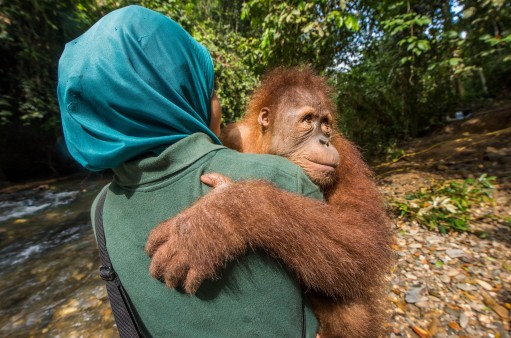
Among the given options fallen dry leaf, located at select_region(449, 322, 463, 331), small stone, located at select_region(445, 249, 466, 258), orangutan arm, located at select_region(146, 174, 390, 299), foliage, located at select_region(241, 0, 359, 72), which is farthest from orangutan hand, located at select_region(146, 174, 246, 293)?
foliage, located at select_region(241, 0, 359, 72)

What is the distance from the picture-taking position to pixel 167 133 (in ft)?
2.41

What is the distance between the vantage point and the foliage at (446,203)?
268cm

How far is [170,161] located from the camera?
70 cm

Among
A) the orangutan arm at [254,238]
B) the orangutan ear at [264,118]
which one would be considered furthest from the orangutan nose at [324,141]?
the orangutan arm at [254,238]

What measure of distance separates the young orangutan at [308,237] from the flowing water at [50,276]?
2135mm

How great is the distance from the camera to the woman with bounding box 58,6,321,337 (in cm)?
68

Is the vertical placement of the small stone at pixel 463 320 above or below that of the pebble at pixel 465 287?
below

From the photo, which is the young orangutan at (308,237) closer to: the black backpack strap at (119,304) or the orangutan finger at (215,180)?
the orangutan finger at (215,180)

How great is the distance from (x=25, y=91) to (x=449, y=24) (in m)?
7.68

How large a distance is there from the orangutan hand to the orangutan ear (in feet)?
3.19

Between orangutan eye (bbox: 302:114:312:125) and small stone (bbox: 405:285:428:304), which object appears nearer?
orangutan eye (bbox: 302:114:312:125)

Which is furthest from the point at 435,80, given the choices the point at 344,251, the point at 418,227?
the point at 344,251

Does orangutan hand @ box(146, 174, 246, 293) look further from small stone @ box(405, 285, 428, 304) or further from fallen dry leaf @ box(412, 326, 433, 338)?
small stone @ box(405, 285, 428, 304)

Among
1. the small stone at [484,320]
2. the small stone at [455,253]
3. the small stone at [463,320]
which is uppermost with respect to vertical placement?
the small stone at [455,253]
